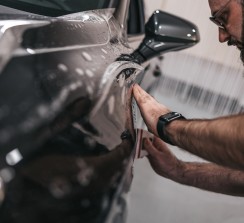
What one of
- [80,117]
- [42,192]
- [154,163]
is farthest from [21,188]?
[154,163]

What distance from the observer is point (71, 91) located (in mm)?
613

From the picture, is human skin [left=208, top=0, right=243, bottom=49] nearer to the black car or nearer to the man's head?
the man's head

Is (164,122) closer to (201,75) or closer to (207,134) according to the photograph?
(207,134)

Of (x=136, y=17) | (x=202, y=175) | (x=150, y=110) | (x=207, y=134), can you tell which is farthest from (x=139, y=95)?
(x=136, y=17)

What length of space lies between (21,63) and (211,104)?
3276 mm

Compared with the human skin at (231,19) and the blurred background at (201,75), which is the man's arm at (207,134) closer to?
the human skin at (231,19)

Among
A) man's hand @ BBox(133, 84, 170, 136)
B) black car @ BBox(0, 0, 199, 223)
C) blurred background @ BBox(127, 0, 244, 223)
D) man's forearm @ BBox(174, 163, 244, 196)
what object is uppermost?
black car @ BBox(0, 0, 199, 223)

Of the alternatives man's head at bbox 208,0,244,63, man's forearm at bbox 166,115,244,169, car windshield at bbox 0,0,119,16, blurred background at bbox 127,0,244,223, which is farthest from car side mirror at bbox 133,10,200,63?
blurred background at bbox 127,0,244,223

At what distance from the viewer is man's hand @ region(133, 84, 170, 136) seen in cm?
101

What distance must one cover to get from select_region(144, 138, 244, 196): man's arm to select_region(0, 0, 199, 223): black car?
0.53 metres

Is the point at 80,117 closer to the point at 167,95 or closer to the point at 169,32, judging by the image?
the point at 169,32

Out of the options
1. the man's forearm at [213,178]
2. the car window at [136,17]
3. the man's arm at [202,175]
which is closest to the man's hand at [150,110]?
the man's arm at [202,175]

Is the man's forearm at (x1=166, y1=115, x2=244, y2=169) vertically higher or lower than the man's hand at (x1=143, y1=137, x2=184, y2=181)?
higher

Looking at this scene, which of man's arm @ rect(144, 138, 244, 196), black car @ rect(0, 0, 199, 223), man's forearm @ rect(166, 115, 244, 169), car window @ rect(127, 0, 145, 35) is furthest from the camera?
car window @ rect(127, 0, 145, 35)
